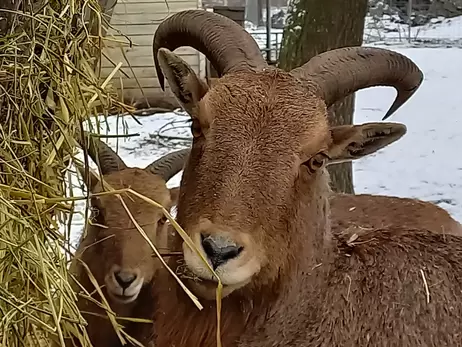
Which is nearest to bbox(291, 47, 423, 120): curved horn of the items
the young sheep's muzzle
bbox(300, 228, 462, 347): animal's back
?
bbox(300, 228, 462, 347): animal's back

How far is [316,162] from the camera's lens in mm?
4422

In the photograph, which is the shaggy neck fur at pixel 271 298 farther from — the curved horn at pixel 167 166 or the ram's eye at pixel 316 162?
the curved horn at pixel 167 166

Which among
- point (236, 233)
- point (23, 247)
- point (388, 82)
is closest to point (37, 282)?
point (23, 247)

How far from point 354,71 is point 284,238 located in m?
1.14

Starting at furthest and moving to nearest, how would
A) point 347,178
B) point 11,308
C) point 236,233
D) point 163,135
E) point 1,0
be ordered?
1. point 163,135
2. point 347,178
3. point 1,0
4. point 236,233
5. point 11,308

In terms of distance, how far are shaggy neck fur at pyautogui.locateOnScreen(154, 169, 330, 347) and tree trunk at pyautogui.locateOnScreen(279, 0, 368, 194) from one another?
4.29 m

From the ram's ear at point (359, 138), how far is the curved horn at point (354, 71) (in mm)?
245

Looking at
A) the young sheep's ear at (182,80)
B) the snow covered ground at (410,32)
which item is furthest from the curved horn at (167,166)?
the snow covered ground at (410,32)

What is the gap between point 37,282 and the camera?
3.79 meters

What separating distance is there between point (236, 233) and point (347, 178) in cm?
560

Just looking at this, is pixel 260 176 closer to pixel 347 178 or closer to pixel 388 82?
pixel 388 82

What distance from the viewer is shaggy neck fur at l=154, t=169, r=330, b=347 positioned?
4.37 meters

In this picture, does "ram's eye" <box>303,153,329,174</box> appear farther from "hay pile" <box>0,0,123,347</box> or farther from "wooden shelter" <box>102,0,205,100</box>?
"wooden shelter" <box>102,0,205,100</box>

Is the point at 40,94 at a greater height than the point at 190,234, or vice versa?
the point at 40,94
